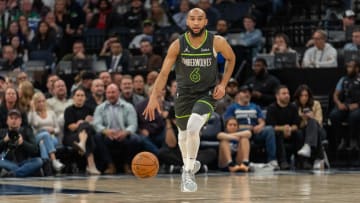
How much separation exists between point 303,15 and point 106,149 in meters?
8.37

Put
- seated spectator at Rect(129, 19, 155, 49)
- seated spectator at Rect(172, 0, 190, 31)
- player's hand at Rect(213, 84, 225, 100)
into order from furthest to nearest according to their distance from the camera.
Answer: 1. seated spectator at Rect(172, 0, 190, 31)
2. seated spectator at Rect(129, 19, 155, 49)
3. player's hand at Rect(213, 84, 225, 100)

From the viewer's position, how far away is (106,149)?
18.6 metres

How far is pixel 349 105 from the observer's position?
19562 mm

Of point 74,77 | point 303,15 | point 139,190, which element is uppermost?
point 303,15

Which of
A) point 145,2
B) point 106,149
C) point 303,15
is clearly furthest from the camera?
point 145,2

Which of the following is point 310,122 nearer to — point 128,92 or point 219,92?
point 128,92

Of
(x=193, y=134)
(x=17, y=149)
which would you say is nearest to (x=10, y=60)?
(x=17, y=149)

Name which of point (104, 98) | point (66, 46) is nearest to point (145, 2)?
point (66, 46)

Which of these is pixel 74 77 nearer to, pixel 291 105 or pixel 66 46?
pixel 66 46

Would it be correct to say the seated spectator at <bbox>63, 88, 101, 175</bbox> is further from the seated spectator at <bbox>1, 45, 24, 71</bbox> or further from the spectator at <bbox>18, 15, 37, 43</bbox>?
the spectator at <bbox>18, 15, 37, 43</bbox>

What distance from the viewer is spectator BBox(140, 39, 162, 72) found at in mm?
21438

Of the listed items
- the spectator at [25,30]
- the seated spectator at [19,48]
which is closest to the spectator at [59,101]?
the seated spectator at [19,48]

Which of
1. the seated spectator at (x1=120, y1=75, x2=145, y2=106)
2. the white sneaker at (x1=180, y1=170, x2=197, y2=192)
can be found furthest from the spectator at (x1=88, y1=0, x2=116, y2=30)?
the white sneaker at (x1=180, y1=170, x2=197, y2=192)

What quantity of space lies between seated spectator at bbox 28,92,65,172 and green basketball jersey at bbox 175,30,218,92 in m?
5.23
